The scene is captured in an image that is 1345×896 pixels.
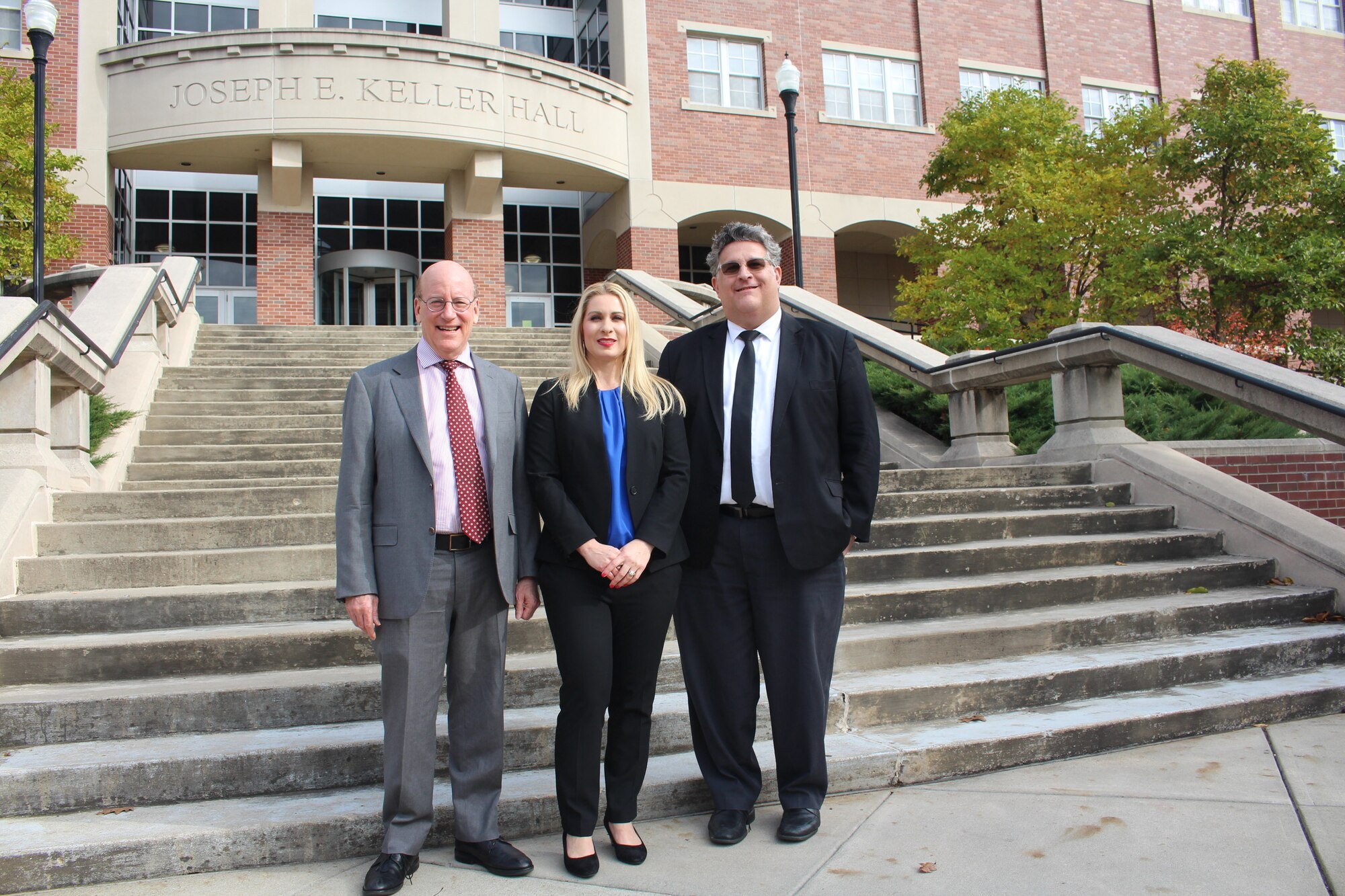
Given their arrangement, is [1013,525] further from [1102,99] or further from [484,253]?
[1102,99]

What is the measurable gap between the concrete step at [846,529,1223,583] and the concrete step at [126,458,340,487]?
397cm

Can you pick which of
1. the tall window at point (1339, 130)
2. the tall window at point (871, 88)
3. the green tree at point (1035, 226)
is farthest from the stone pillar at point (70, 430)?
the tall window at point (1339, 130)

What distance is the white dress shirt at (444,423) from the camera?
3074 mm

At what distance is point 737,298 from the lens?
3451 mm

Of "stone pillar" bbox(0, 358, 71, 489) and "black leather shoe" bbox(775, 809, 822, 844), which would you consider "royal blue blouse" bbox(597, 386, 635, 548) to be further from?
"stone pillar" bbox(0, 358, 71, 489)

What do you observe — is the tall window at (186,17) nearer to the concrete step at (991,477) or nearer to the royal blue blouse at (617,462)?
the concrete step at (991,477)

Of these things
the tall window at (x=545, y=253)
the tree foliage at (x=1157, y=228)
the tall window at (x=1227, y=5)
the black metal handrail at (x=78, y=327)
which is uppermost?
the tall window at (x=1227, y=5)

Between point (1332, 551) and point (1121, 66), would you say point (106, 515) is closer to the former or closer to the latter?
point (1332, 551)

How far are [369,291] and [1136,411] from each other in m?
18.8

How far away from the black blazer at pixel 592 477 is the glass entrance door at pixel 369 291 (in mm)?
20539

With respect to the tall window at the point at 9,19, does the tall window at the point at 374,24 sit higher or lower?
higher

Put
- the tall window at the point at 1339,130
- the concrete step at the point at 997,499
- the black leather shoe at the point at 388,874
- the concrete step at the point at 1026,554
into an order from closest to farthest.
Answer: the black leather shoe at the point at 388,874 < the concrete step at the point at 1026,554 < the concrete step at the point at 997,499 < the tall window at the point at 1339,130

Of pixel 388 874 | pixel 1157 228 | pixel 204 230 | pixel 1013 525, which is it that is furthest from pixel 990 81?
pixel 388 874

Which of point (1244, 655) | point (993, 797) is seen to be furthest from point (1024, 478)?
point (993, 797)
